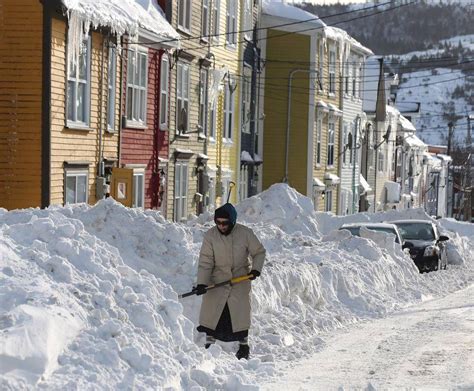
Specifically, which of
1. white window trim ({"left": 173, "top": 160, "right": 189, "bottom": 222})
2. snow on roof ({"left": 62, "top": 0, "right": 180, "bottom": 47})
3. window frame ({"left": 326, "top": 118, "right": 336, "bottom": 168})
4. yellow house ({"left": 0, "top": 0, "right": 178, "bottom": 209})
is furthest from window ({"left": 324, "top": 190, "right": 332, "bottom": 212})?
yellow house ({"left": 0, "top": 0, "right": 178, "bottom": 209})

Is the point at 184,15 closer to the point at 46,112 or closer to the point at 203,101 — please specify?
the point at 203,101

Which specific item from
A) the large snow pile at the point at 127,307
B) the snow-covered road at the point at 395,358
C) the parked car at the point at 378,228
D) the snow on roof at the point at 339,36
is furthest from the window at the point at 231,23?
the snow-covered road at the point at 395,358

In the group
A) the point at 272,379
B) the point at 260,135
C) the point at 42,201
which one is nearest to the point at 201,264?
the point at 272,379

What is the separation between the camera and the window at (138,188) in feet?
87.9

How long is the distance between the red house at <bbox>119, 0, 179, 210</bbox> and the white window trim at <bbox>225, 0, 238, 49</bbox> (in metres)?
7.47

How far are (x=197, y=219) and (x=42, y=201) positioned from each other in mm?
6186

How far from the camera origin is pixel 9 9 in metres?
20.9

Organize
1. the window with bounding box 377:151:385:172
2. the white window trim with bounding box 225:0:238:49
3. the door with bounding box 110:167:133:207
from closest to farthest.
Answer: the door with bounding box 110:167:133:207, the white window trim with bounding box 225:0:238:49, the window with bounding box 377:151:385:172

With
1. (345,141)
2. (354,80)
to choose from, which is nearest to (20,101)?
(345,141)

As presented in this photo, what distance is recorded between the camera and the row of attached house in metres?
21.0

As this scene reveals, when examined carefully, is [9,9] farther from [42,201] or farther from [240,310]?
[240,310]

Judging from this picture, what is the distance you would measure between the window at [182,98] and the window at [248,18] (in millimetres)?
7606

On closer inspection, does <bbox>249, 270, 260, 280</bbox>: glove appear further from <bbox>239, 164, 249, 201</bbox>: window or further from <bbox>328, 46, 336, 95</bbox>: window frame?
<bbox>328, 46, 336, 95</bbox>: window frame

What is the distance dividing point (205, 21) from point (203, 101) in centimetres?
239
